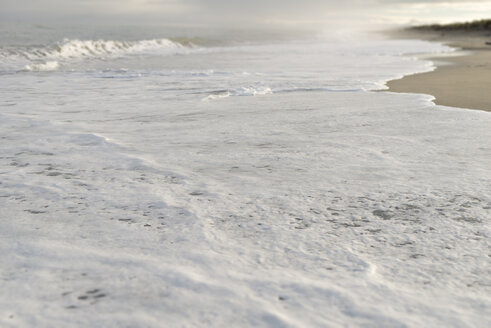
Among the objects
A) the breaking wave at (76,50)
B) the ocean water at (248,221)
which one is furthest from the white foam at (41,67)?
the ocean water at (248,221)

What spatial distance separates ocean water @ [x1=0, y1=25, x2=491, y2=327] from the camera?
5.20 ft

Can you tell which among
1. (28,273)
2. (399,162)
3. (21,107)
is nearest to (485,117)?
(399,162)

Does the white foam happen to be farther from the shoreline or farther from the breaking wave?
the shoreline

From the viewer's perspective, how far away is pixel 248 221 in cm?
227

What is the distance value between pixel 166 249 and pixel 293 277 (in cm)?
51

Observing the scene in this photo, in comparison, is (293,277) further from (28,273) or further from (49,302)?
(28,273)

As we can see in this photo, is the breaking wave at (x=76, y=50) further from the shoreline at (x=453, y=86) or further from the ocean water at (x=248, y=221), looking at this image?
the ocean water at (x=248, y=221)

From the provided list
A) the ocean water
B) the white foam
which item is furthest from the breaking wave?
the ocean water

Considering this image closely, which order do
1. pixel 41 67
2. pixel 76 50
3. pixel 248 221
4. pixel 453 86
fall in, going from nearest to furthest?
pixel 248 221 → pixel 453 86 → pixel 41 67 → pixel 76 50

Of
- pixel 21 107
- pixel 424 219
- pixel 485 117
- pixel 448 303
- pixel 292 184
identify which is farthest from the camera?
pixel 21 107

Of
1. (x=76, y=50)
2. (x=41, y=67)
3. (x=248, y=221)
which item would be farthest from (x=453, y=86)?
(x=76, y=50)

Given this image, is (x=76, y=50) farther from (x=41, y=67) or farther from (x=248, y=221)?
(x=248, y=221)

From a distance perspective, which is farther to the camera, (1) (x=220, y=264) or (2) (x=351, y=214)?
(2) (x=351, y=214)

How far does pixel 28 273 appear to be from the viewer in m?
1.78
